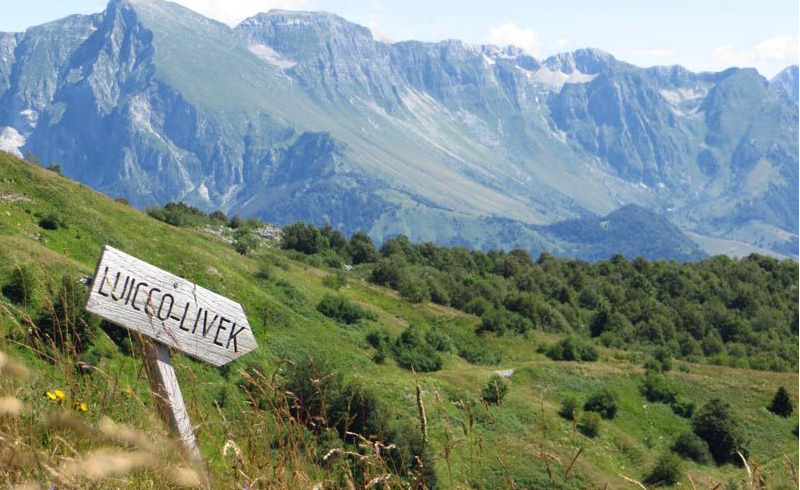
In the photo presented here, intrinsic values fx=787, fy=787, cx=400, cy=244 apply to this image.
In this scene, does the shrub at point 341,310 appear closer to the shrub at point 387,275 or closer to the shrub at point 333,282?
the shrub at point 333,282

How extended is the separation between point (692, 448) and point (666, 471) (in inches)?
266

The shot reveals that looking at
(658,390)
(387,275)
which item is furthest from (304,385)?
(387,275)

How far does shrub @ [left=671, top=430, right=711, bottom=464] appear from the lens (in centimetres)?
3566

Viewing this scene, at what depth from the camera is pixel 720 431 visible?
37312 mm

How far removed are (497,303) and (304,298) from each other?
27.3m

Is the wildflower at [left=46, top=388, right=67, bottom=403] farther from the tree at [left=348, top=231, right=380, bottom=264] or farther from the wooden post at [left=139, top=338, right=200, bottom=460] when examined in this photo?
the tree at [left=348, top=231, right=380, bottom=264]

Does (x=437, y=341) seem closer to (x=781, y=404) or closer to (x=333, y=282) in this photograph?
(x=333, y=282)

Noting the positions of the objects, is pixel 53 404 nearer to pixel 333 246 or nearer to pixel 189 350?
pixel 189 350

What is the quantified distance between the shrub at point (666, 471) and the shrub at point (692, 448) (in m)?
5.10

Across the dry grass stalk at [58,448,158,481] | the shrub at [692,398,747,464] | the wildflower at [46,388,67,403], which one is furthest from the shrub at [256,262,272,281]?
the dry grass stalk at [58,448,158,481]

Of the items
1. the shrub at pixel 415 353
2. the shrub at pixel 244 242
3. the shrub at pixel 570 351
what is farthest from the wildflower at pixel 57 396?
the shrub at pixel 570 351

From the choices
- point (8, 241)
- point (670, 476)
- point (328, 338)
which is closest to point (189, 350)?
point (8, 241)

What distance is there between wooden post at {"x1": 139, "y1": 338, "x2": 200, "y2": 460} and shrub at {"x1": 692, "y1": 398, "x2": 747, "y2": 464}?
35.0 m

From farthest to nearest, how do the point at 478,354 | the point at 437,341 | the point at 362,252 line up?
the point at 362,252
the point at 478,354
the point at 437,341
